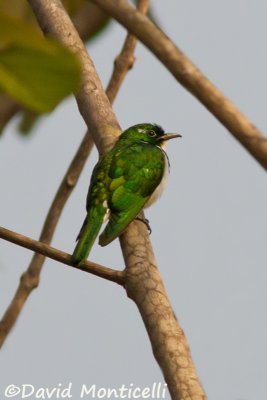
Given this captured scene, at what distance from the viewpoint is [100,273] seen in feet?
10.2

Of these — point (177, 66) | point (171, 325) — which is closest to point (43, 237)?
point (171, 325)

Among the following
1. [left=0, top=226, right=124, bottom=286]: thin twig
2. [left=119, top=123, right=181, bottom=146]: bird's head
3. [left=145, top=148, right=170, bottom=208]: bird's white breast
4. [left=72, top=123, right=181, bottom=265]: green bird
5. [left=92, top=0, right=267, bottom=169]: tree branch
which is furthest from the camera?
[left=119, top=123, right=181, bottom=146]: bird's head

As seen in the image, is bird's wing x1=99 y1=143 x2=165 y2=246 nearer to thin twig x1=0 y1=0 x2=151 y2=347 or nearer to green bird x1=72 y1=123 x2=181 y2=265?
green bird x1=72 y1=123 x2=181 y2=265

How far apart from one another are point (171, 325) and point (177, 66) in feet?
4.74

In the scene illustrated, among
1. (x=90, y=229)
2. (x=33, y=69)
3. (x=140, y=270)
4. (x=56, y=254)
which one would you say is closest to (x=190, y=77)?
(x=33, y=69)

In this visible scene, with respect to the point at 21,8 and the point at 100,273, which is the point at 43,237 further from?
the point at 100,273

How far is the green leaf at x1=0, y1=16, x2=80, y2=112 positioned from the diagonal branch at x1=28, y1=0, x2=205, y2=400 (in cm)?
132

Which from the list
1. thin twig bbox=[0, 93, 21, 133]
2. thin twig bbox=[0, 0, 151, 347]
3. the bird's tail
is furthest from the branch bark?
thin twig bbox=[0, 0, 151, 347]

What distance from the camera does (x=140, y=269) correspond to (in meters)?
3.17

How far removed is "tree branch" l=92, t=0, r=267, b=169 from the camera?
131 centimetres

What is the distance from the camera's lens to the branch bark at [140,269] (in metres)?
2.47

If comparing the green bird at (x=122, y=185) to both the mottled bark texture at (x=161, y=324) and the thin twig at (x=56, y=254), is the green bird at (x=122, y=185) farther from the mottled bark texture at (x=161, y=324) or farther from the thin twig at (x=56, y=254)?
the thin twig at (x=56, y=254)

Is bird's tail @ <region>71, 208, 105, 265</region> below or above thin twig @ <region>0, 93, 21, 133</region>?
below

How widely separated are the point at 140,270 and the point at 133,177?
2.38 meters
